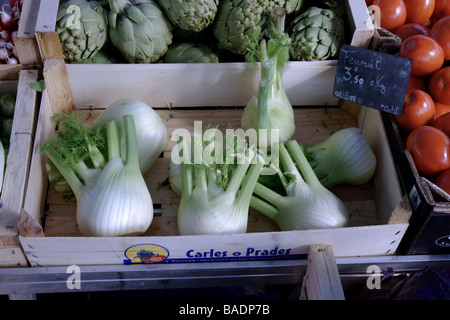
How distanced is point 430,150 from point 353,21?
2.57 feet

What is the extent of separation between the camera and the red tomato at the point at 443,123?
1.82 meters

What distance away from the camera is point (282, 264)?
174 centimetres

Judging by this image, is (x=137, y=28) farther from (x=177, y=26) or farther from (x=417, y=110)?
(x=417, y=110)

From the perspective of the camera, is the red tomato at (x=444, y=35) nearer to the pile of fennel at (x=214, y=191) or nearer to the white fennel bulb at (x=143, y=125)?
the pile of fennel at (x=214, y=191)

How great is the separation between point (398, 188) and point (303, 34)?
0.88m

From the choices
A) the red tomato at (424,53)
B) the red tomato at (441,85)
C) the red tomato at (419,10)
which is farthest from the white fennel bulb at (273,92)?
the red tomato at (419,10)

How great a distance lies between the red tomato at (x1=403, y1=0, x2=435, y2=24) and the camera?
7.56ft

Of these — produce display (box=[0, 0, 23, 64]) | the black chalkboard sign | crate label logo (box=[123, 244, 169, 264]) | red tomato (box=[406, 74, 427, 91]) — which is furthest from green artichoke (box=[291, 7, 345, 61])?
produce display (box=[0, 0, 23, 64])

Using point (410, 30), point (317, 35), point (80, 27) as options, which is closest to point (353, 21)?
point (317, 35)

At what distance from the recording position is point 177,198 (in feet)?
6.50

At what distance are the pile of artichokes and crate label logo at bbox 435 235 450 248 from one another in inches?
39.4

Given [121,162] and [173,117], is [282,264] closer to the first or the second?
[121,162]
